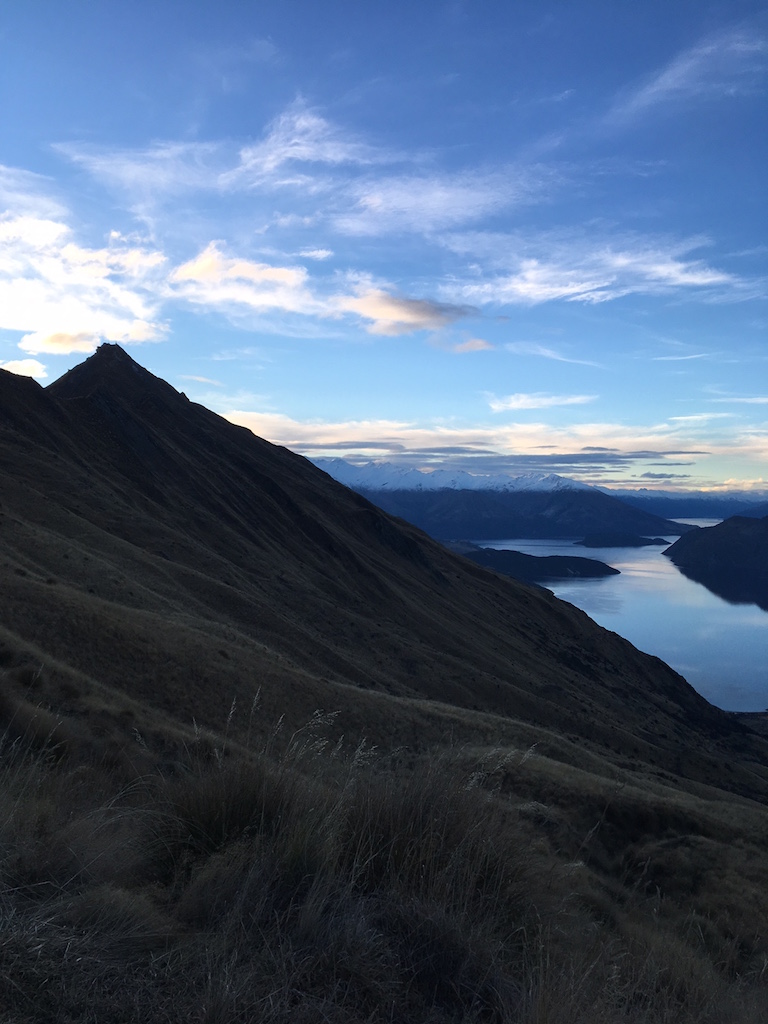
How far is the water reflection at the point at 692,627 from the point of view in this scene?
8106 cm

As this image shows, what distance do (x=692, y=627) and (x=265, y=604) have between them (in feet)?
303

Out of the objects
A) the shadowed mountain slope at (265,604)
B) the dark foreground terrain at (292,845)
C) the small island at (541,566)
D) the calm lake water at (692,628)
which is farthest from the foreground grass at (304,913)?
the small island at (541,566)

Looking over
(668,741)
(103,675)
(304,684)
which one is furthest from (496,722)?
(668,741)

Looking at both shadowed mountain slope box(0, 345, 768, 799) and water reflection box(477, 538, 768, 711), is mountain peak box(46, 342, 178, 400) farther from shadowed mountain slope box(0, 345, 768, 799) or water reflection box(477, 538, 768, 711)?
water reflection box(477, 538, 768, 711)

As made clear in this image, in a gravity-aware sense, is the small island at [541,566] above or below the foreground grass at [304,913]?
below

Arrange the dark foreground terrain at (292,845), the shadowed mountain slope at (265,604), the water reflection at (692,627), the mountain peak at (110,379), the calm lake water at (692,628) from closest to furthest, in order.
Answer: the dark foreground terrain at (292,845) → the shadowed mountain slope at (265,604) → the mountain peak at (110,379) → the calm lake water at (692,628) → the water reflection at (692,627)

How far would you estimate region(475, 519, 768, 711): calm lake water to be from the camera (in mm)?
80875

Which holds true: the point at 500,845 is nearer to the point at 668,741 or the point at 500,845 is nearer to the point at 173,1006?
the point at 173,1006

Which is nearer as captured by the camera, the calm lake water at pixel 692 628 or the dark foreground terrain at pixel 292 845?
the dark foreground terrain at pixel 292 845

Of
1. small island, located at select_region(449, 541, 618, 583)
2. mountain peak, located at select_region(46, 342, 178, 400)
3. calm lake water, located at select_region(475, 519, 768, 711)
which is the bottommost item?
calm lake water, located at select_region(475, 519, 768, 711)

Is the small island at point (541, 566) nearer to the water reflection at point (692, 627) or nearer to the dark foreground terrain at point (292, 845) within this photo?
the water reflection at point (692, 627)

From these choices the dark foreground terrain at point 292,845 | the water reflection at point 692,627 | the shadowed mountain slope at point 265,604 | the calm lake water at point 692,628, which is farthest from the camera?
the water reflection at point 692,627

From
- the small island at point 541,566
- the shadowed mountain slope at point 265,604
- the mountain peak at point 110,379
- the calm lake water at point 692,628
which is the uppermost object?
the mountain peak at point 110,379

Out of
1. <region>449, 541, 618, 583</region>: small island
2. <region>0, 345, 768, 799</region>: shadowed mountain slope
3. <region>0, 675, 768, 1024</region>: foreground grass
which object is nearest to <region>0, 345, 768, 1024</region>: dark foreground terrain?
<region>0, 675, 768, 1024</region>: foreground grass
